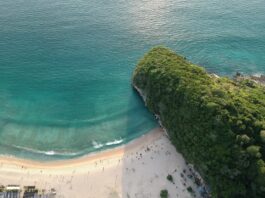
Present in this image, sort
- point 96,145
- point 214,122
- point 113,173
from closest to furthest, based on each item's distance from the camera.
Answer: point 214,122 < point 113,173 < point 96,145

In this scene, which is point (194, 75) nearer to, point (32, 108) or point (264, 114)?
point (264, 114)

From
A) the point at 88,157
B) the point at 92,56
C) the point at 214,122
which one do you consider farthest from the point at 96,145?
the point at 92,56

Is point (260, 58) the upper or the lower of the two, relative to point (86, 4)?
lower

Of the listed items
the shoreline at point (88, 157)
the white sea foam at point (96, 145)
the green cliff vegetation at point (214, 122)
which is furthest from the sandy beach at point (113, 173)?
the green cliff vegetation at point (214, 122)

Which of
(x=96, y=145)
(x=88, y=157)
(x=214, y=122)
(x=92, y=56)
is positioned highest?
(x=214, y=122)

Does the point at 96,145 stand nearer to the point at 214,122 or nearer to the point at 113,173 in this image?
the point at 113,173

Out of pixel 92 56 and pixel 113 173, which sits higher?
pixel 92 56

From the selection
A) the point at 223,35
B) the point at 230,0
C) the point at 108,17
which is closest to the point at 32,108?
the point at 108,17
